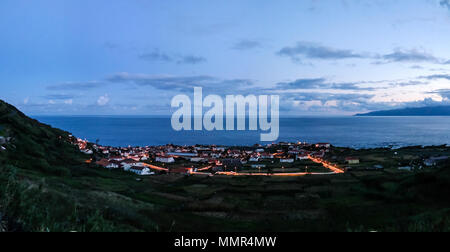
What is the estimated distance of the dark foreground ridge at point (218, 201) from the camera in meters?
13.1

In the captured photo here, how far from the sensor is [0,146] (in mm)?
38156

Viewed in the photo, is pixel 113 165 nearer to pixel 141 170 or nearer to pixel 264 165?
pixel 141 170

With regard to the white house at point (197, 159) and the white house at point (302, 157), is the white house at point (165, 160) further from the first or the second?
the white house at point (302, 157)

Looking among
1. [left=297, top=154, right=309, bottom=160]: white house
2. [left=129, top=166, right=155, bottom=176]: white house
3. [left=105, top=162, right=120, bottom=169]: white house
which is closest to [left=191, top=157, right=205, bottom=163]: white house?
[left=129, top=166, right=155, bottom=176]: white house

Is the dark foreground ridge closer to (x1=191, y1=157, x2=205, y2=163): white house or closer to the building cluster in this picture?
the building cluster

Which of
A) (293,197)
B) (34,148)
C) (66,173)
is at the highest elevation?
(34,148)

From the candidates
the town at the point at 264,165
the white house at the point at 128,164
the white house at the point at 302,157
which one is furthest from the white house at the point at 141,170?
the white house at the point at 302,157

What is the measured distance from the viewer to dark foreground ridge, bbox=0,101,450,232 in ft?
42.9

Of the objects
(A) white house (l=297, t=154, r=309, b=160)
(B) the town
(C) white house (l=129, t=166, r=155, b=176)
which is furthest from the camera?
(A) white house (l=297, t=154, r=309, b=160)

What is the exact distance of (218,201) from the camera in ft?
116
